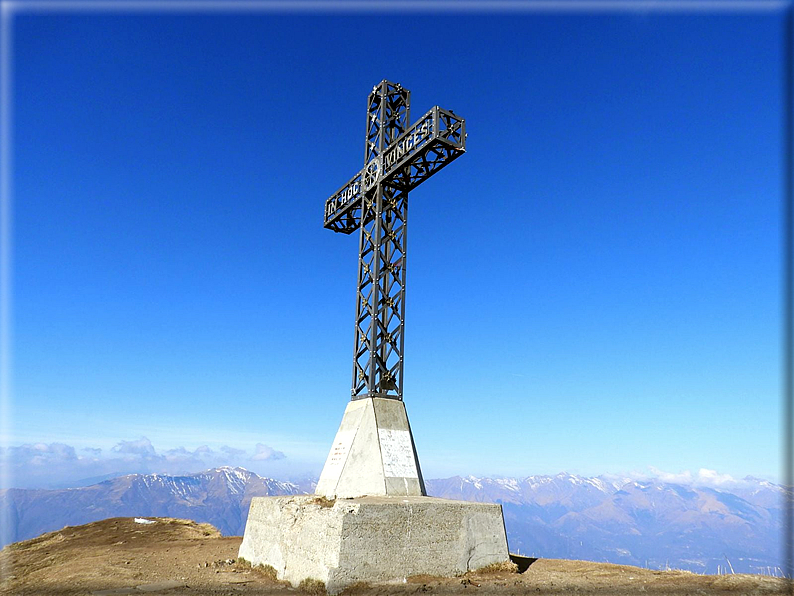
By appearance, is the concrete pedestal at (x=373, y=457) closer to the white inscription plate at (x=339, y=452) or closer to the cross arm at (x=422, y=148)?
the white inscription plate at (x=339, y=452)

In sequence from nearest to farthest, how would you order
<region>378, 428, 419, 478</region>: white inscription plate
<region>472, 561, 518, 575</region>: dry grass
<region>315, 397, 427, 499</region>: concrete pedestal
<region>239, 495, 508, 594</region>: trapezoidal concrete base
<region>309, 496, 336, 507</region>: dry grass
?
1. <region>239, 495, 508, 594</region>: trapezoidal concrete base
2. <region>472, 561, 518, 575</region>: dry grass
3. <region>309, 496, 336, 507</region>: dry grass
4. <region>315, 397, 427, 499</region>: concrete pedestal
5. <region>378, 428, 419, 478</region>: white inscription plate

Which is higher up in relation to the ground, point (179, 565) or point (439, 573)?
point (439, 573)

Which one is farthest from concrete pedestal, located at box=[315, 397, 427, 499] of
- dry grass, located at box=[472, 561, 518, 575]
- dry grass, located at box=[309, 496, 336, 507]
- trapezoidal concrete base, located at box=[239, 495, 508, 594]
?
dry grass, located at box=[472, 561, 518, 575]

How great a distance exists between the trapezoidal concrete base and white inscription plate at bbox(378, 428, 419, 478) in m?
1.37

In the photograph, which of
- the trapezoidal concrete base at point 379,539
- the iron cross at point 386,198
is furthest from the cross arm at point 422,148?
the trapezoidal concrete base at point 379,539

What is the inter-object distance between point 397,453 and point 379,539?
3.40m

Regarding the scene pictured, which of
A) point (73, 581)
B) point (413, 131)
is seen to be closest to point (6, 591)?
point (73, 581)

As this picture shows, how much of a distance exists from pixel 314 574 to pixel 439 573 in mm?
2560

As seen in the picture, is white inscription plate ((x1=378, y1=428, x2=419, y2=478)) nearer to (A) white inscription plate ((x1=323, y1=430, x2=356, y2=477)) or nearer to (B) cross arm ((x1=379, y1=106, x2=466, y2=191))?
(A) white inscription plate ((x1=323, y1=430, x2=356, y2=477))

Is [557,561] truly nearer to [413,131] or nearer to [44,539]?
[413,131]

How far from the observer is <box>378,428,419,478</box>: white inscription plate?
520 inches

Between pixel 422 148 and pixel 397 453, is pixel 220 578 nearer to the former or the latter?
pixel 397 453

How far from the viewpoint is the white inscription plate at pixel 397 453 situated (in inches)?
520

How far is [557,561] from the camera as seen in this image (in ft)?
44.9
